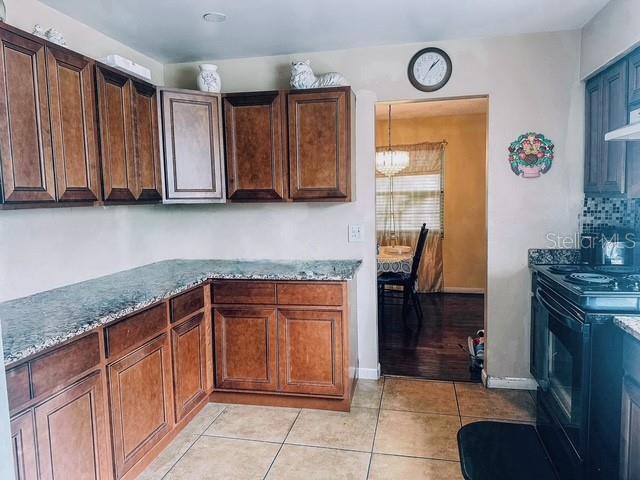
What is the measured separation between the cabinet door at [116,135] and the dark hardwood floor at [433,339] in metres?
2.25

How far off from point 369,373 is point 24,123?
262 cm

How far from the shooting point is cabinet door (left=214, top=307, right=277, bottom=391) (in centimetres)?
288

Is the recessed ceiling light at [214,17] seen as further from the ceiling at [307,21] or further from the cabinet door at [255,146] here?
the cabinet door at [255,146]

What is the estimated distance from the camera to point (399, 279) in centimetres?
477

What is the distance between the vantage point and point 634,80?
7.45ft

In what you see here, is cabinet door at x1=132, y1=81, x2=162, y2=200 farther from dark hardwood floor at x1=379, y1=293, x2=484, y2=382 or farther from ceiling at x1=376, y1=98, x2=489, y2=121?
ceiling at x1=376, y1=98, x2=489, y2=121

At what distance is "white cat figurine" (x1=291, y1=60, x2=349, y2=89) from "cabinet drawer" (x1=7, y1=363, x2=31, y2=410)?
7.32 ft

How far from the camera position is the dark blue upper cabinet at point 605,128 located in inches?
95.2

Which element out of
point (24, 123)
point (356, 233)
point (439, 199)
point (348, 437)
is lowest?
point (348, 437)

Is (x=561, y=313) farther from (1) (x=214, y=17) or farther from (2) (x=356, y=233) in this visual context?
(1) (x=214, y=17)

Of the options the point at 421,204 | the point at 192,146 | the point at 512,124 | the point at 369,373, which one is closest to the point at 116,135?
the point at 192,146

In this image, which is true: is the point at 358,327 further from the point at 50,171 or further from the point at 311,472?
the point at 50,171

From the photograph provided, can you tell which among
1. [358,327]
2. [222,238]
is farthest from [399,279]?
[222,238]

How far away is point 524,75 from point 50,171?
110 inches
